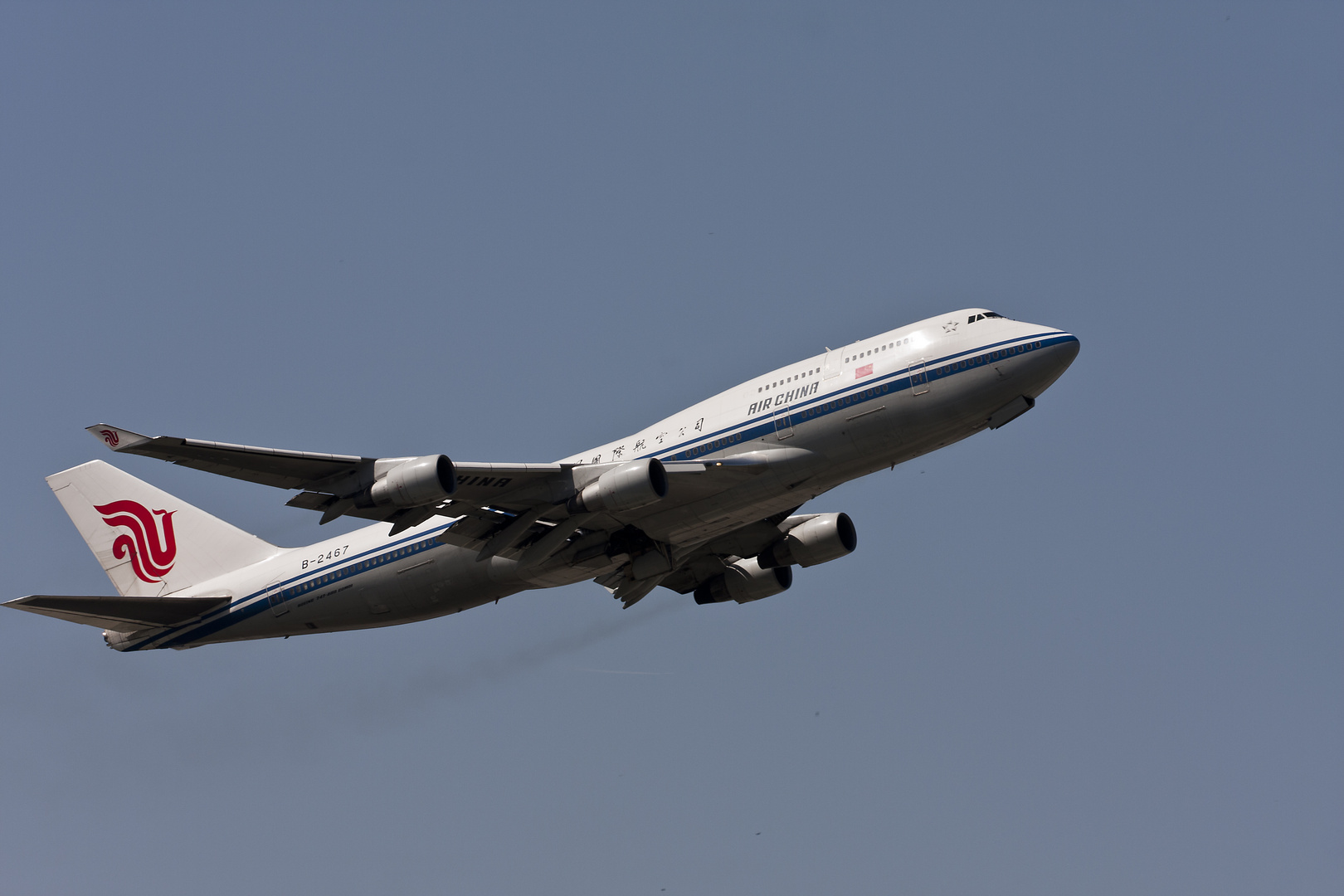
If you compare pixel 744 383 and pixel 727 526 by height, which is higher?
pixel 744 383

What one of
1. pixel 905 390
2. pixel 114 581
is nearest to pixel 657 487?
pixel 905 390

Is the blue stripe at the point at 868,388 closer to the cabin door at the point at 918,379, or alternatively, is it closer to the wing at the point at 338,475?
the cabin door at the point at 918,379

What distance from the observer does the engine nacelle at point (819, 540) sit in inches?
1720

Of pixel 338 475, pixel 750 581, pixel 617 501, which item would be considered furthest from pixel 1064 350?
pixel 338 475

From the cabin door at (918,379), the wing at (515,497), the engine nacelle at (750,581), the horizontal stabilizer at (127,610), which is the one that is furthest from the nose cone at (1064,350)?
the horizontal stabilizer at (127,610)

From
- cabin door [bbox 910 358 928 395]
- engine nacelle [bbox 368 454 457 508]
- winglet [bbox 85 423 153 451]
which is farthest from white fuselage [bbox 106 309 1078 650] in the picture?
winglet [bbox 85 423 153 451]

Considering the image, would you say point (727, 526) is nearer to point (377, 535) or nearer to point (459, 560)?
point (459, 560)

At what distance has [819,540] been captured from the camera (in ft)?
143

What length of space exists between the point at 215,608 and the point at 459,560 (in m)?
9.42

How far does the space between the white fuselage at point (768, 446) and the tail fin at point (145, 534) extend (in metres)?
3.74

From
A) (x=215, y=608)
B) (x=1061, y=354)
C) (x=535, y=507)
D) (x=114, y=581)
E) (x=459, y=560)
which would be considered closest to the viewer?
(x=1061, y=354)

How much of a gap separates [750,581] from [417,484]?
15356 millimetres

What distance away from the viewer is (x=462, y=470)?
3544 cm

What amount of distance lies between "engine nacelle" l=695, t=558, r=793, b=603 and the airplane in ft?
0.19
